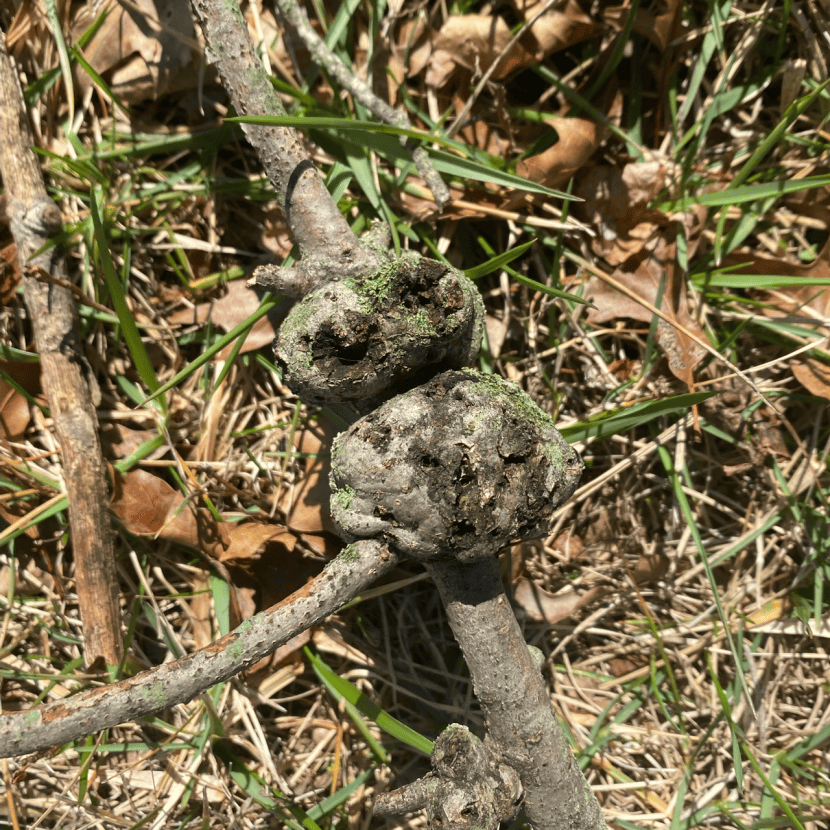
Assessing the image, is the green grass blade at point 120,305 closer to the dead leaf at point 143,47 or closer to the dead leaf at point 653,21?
the dead leaf at point 143,47

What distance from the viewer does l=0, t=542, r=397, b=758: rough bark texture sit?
148 cm

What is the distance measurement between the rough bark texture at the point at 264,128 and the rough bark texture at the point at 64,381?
92 cm

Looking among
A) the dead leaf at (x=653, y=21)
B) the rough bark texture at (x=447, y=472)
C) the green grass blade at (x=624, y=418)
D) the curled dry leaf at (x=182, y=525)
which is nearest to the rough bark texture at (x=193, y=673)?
the rough bark texture at (x=447, y=472)

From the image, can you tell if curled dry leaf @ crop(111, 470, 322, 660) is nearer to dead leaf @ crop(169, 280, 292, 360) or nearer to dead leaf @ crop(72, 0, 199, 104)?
dead leaf @ crop(169, 280, 292, 360)

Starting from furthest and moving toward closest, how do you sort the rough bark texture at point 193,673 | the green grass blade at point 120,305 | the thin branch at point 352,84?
the green grass blade at point 120,305, the thin branch at point 352,84, the rough bark texture at point 193,673

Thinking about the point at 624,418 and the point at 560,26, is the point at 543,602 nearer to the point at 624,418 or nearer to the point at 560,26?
the point at 624,418

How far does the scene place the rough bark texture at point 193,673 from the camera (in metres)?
1.48

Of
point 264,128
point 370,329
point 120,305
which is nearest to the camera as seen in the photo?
point 370,329

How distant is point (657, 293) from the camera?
2.48m

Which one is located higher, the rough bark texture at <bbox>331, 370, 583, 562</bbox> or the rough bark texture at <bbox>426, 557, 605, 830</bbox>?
the rough bark texture at <bbox>331, 370, 583, 562</bbox>

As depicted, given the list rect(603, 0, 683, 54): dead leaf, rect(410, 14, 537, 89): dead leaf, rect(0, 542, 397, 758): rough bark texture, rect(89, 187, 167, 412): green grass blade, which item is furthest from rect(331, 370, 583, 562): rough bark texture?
rect(603, 0, 683, 54): dead leaf

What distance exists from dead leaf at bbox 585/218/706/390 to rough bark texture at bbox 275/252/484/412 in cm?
94

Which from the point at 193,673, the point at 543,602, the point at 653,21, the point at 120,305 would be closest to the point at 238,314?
the point at 120,305

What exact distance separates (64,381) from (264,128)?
1221mm
